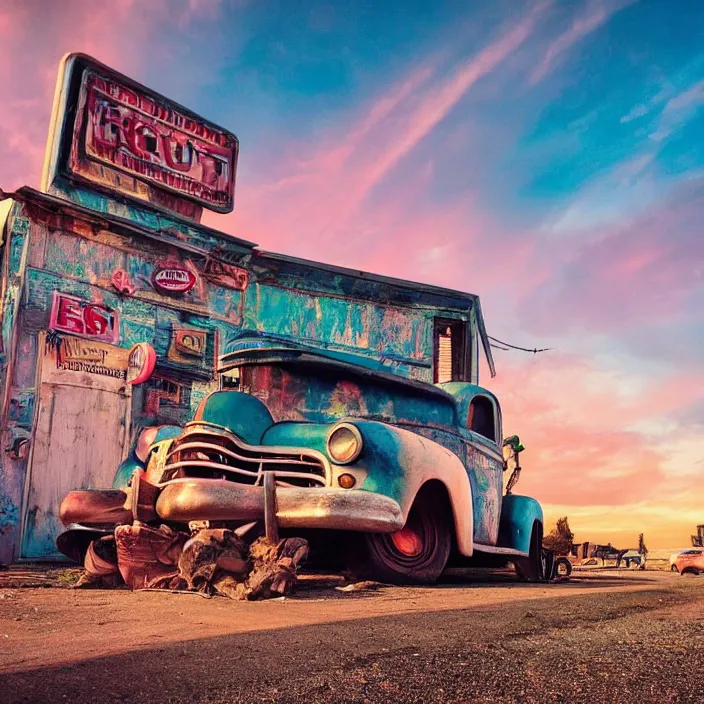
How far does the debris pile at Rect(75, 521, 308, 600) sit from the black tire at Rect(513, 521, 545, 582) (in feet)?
13.3

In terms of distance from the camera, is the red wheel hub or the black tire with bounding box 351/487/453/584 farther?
the red wheel hub

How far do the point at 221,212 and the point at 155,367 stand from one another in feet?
13.4

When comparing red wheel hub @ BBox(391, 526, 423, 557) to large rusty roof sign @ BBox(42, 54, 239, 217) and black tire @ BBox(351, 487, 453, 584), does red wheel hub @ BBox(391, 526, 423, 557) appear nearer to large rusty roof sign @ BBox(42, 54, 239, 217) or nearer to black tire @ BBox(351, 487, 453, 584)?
black tire @ BBox(351, 487, 453, 584)

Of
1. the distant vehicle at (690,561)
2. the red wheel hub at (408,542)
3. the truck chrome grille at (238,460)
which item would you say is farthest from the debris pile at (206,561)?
the distant vehicle at (690,561)

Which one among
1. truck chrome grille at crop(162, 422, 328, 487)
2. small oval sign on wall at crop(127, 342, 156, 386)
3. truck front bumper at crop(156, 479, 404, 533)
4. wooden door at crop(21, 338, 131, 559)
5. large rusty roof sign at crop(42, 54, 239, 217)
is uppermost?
large rusty roof sign at crop(42, 54, 239, 217)

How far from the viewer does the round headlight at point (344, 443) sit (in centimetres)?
584

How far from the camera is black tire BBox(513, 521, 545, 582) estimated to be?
871 cm

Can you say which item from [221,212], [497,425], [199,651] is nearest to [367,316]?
[221,212]

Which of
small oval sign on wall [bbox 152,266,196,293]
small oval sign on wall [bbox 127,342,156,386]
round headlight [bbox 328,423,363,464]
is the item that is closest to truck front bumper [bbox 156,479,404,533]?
round headlight [bbox 328,423,363,464]

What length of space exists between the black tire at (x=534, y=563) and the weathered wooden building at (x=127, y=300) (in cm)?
642

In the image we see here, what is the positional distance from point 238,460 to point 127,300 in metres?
8.39

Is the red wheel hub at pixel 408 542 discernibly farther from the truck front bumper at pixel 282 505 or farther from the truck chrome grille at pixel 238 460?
the truck chrome grille at pixel 238 460

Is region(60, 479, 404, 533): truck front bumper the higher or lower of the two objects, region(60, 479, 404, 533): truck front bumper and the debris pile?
the higher

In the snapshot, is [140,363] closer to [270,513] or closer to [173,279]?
[173,279]
